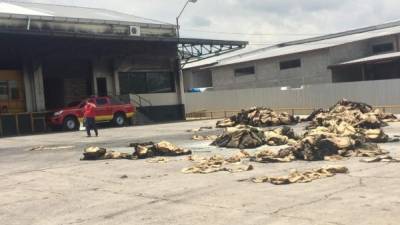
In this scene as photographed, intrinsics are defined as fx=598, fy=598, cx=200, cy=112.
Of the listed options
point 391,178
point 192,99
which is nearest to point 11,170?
point 391,178

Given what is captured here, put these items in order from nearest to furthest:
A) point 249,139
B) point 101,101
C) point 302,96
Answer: point 249,139 < point 101,101 < point 302,96

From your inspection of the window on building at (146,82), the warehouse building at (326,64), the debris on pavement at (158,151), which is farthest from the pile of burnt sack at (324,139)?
the warehouse building at (326,64)

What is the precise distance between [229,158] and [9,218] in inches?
262

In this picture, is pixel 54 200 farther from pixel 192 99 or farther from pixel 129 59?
pixel 192 99

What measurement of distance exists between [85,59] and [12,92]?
18.1 ft

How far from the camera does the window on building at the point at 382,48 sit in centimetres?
4659

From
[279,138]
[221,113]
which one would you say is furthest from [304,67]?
[279,138]

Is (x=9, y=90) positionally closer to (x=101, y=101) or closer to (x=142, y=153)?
(x=101, y=101)

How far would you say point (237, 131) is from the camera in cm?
1783

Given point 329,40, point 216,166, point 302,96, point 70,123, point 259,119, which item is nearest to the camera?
point 216,166

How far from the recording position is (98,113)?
111 feet

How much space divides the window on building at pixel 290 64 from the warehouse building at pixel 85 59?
12.1 meters

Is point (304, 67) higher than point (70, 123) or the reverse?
higher

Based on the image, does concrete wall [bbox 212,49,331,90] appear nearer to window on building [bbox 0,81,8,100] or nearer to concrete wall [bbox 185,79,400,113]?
concrete wall [bbox 185,79,400,113]
